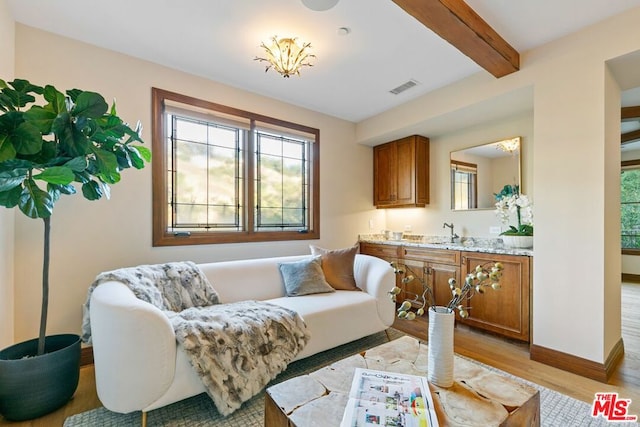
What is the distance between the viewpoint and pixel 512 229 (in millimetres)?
2904

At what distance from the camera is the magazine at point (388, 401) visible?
98 cm

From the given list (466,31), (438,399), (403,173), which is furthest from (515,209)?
(438,399)

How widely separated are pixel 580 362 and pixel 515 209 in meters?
1.39

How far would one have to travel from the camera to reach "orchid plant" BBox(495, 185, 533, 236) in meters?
2.83

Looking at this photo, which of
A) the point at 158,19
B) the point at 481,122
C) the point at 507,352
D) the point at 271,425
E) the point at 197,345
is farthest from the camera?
the point at 481,122

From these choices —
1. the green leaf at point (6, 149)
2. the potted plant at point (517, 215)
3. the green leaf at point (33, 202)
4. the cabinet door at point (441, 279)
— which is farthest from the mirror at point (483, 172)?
the green leaf at point (6, 149)

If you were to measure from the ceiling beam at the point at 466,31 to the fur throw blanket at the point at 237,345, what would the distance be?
219 cm

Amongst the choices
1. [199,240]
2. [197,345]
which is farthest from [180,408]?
[199,240]

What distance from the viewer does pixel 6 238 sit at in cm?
196

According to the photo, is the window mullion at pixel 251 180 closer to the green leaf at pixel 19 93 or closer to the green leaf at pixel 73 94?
the green leaf at pixel 73 94

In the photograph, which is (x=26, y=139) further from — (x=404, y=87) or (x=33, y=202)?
(x=404, y=87)

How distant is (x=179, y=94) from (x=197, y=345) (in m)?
2.36

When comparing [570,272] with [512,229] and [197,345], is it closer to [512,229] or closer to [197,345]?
[512,229]

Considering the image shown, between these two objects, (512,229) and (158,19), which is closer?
(158,19)
